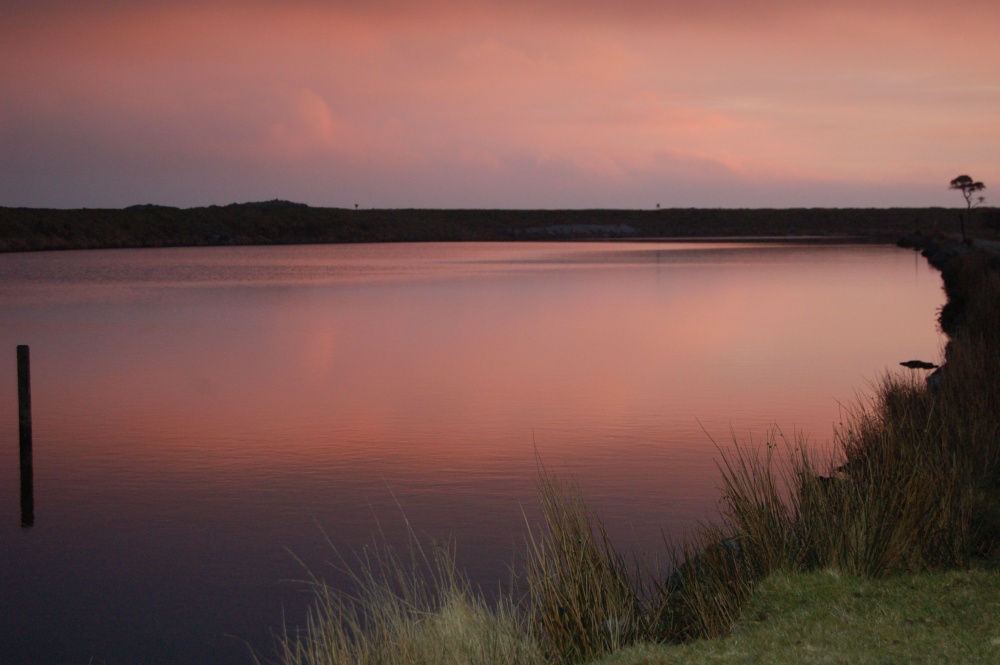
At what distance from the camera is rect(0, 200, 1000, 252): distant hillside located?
79125 mm

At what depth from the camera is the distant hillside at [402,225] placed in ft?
260

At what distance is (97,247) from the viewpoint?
74125mm

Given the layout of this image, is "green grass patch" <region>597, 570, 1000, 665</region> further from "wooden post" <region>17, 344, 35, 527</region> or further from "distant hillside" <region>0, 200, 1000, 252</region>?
"distant hillside" <region>0, 200, 1000, 252</region>

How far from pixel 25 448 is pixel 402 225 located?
367 feet

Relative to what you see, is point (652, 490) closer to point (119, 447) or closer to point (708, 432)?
point (708, 432)

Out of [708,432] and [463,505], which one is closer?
[463,505]

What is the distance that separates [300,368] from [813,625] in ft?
46.5

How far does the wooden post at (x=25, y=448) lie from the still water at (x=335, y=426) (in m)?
0.14

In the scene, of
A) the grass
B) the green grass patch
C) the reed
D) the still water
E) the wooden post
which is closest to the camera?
the green grass patch

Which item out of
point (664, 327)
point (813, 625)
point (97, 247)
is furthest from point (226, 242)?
point (813, 625)

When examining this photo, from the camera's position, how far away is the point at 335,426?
12828 mm

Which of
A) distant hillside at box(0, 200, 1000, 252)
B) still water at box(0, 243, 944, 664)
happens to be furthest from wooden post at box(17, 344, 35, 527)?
distant hillside at box(0, 200, 1000, 252)

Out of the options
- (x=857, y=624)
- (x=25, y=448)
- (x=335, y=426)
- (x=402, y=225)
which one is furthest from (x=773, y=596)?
(x=402, y=225)

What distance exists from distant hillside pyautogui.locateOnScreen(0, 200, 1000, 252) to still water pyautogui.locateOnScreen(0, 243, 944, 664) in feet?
147
